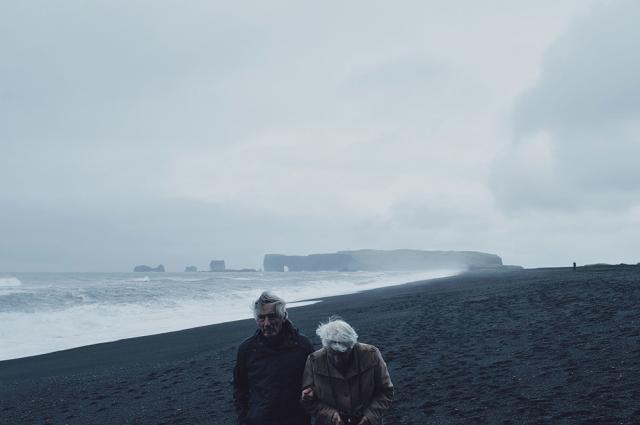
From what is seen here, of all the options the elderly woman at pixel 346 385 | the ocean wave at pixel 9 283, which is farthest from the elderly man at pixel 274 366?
the ocean wave at pixel 9 283

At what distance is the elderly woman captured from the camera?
3867mm

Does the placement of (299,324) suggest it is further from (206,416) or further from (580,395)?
(580,395)

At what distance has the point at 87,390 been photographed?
10844 millimetres

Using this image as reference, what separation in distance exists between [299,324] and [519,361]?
1064 centimetres

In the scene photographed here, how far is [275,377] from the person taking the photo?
4062mm

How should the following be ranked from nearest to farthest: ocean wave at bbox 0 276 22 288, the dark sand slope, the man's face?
1. the man's face
2. the dark sand slope
3. ocean wave at bbox 0 276 22 288

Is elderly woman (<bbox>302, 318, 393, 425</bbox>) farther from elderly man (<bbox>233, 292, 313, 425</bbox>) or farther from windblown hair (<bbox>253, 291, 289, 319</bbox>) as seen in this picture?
windblown hair (<bbox>253, 291, 289, 319</bbox>)

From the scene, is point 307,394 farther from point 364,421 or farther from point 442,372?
point 442,372

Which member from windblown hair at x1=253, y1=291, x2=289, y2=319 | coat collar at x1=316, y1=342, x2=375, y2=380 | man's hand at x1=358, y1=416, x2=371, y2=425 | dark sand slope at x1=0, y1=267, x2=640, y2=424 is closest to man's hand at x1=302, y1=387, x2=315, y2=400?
coat collar at x1=316, y1=342, x2=375, y2=380

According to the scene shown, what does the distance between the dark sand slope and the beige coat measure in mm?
3608

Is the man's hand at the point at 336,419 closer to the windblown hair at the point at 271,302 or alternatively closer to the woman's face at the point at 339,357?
the woman's face at the point at 339,357

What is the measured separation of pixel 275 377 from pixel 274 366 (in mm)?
79

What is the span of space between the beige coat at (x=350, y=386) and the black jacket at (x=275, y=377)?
0.18m

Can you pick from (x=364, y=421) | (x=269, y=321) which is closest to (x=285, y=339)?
(x=269, y=321)
